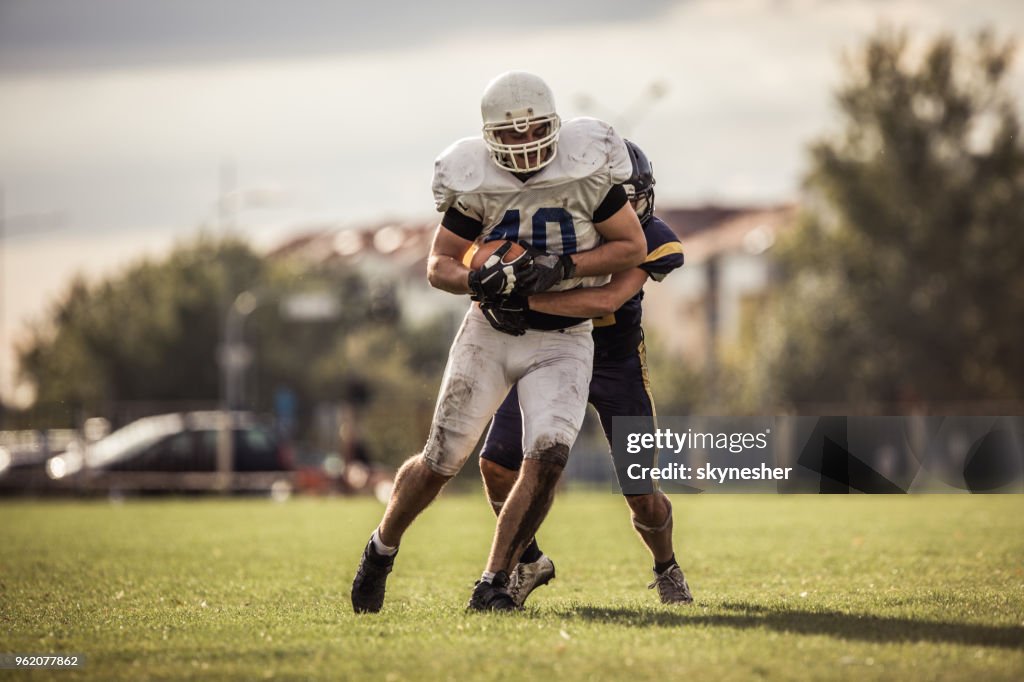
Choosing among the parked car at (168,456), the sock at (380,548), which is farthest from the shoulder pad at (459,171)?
the parked car at (168,456)

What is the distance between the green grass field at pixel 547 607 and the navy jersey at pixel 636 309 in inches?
52.2

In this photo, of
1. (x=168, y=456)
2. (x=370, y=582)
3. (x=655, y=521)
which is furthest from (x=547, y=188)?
(x=168, y=456)

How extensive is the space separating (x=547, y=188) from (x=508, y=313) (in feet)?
1.99

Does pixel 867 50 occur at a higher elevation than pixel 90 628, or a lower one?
higher

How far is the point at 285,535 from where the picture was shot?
13.8 m

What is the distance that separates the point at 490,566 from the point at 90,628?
1812 millimetres

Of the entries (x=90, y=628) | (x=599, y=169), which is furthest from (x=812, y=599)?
(x=90, y=628)

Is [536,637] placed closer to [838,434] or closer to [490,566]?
[490,566]

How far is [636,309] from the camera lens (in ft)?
25.6

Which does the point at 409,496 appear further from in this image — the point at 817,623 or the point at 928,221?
the point at 928,221

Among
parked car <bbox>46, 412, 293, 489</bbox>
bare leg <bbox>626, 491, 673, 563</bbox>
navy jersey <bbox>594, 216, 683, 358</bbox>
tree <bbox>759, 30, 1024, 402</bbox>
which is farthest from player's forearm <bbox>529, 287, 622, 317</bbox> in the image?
tree <bbox>759, 30, 1024, 402</bbox>

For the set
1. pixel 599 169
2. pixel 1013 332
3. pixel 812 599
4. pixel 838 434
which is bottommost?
pixel 1013 332

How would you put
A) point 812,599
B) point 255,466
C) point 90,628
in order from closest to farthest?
1. point 90,628
2. point 812,599
3. point 255,466

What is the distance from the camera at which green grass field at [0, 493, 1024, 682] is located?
215 inches
